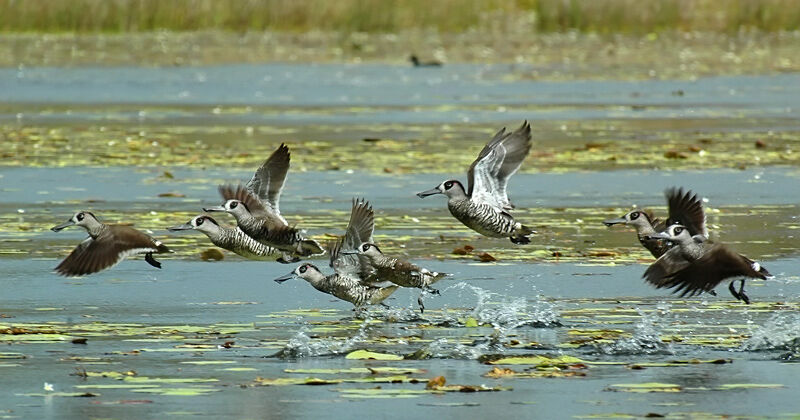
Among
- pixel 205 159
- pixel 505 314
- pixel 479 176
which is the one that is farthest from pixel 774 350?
pixel 205 159

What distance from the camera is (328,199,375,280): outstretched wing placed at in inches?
434

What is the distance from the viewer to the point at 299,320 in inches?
417

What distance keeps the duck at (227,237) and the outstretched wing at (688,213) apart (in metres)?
2.90

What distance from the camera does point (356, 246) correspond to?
36.4 ft

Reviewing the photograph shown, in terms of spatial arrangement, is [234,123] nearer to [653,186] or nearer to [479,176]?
[653,186]

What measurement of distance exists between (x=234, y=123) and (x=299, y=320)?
17.6m

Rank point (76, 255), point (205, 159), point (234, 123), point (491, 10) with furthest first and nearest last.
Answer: point (491, 10)
point (234, 123)
point (205, 159)
point (76, 255)

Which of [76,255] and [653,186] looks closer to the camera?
[76,255]

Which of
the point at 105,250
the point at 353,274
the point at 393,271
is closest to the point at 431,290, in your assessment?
the point at 393,271

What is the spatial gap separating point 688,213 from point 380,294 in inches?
77.9

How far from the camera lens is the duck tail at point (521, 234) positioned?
12695 millimetres

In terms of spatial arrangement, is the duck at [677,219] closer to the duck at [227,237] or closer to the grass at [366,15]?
the duck at [227,237]

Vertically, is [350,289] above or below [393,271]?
below

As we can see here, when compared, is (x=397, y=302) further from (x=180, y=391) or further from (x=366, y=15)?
(x=366, y=15)
